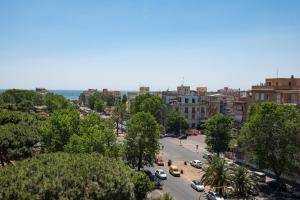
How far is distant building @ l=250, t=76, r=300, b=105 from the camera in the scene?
196 ft

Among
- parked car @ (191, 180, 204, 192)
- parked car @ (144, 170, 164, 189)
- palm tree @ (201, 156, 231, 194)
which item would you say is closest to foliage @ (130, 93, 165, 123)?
parked car @ (144, 170, 164, 189)

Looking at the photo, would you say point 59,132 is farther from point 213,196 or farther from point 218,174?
point 218,174

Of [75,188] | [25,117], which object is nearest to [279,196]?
[75,188]

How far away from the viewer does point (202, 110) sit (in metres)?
113

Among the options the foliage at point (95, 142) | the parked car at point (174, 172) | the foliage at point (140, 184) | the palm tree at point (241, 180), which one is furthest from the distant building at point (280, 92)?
the foliage at point (140, 184)

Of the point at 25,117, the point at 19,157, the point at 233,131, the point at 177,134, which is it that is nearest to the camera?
the point at 19,157

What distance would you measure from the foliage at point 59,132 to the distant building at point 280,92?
110 ft

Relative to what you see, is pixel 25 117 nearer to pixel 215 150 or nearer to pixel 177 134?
pixel 215 150

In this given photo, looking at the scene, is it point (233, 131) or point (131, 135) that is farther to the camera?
point (233, 131)

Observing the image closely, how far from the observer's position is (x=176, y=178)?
185 ft

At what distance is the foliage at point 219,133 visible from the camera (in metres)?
64.1

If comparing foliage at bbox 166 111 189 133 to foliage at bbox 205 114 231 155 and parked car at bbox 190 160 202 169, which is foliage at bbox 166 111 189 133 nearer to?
foliage at bbox 205 114 231 155

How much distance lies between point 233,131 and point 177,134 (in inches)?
1356

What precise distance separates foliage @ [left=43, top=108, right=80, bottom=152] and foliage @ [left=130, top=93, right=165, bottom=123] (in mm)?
46301
